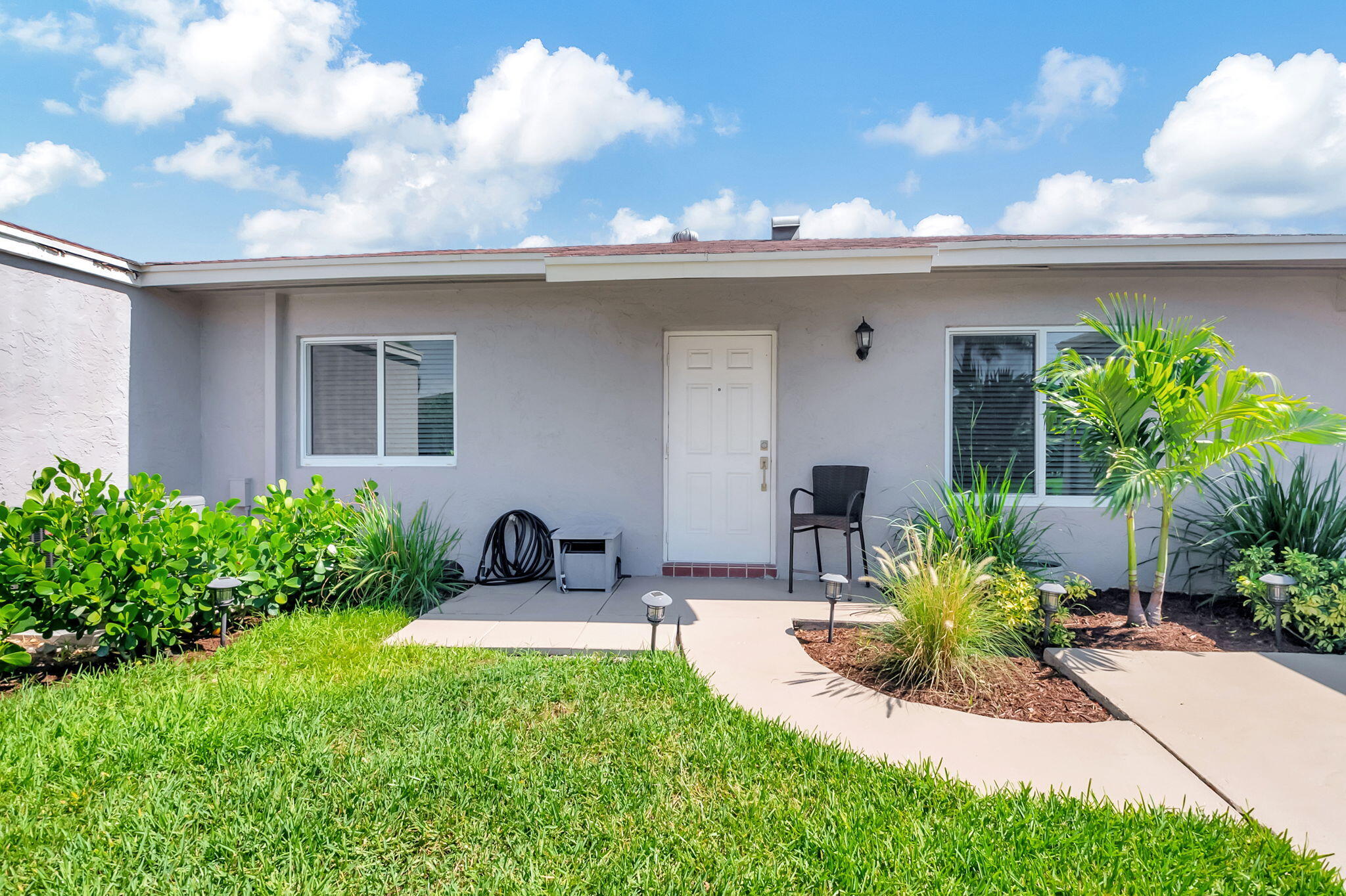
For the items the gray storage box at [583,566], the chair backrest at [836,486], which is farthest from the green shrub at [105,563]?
the chair backrest at [836,486]

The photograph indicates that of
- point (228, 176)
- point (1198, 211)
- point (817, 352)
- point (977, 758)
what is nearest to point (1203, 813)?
point (977, 758)

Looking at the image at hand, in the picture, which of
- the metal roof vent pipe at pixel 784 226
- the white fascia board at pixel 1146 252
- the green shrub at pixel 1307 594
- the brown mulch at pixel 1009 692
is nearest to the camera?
the brown mulch at pixel 1009 692

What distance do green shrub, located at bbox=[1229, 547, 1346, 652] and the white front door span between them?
3.25 m

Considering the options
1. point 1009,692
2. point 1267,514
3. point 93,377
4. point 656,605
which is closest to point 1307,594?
point 1267,514

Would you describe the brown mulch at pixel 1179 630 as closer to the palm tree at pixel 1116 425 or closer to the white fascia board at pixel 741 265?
the palm tree at pixel 1116 425

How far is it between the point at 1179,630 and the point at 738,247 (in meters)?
4.35

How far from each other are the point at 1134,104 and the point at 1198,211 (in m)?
21.5

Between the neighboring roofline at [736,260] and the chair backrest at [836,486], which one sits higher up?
the neighboring roofline at [736,260]

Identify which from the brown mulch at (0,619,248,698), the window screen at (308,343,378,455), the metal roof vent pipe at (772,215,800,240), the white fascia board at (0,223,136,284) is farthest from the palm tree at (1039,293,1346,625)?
the white fascia board at (0,223,136,284)

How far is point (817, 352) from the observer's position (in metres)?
5.39

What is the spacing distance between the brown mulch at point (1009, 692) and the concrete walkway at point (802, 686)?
0.09m

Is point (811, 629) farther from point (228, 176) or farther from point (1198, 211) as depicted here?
point (1198, 211)

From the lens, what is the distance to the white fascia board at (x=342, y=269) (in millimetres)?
5035

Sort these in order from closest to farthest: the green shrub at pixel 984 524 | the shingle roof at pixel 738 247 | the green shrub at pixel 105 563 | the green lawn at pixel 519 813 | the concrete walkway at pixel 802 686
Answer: the green lawn at pixel 519 813 → the concrete walkway at pixel 802 686 → the green shrub at pixel 105 563 → the green shrub at pixel 984 524 → the shingle roof at pixel 738 247
